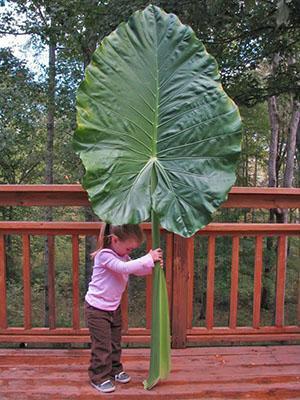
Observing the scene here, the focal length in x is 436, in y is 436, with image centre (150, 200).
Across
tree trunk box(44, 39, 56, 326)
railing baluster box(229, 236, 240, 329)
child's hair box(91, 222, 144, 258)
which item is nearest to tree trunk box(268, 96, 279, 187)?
tree trunk box(44, 39, 56, 326)

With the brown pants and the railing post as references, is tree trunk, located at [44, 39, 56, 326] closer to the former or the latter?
the railing post

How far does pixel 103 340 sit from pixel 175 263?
65 cm

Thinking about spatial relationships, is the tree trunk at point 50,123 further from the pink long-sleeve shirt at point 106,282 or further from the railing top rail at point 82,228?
the pink long-sleeve shirt at point 106,282

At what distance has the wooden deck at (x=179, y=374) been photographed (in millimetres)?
2109

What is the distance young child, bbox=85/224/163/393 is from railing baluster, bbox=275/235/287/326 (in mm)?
947

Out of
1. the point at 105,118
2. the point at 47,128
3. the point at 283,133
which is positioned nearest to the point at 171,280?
the point at 105,118

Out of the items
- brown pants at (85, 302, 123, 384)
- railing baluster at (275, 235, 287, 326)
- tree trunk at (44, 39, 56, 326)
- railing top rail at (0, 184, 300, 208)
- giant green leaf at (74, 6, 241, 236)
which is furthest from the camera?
tree trunk at (44, 39, 56, 326)

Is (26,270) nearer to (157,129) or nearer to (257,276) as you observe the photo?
(157,129)

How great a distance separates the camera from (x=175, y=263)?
253 centimetres

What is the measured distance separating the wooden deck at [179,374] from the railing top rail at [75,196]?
34.5 inches

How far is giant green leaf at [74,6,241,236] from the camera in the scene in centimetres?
185

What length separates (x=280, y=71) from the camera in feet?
20.1

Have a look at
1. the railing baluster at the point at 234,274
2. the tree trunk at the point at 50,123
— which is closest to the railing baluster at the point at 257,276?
the railing baluster at the point at 234,274

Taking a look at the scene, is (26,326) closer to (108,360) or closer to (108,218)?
(108,360)
